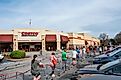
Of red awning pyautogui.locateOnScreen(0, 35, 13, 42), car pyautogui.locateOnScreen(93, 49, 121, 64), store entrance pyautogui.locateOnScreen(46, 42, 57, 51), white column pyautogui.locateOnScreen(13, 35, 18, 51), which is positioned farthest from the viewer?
store entrance pyautogui.locateOnScreen(46, 42, 57, 51)

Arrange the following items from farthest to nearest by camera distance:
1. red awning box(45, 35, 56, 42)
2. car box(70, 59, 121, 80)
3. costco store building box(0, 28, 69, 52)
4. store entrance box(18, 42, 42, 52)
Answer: store entrance box(18, 42, 42, 52)
red awning box(45, 35, 56, 42)
costco store building box(0, 28, 69, 52)
car box(70, 59, 121, 80)

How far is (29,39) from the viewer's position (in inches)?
3083

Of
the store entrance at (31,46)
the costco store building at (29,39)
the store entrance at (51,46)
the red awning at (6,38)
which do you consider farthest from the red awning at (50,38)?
the red awning at (6,38)

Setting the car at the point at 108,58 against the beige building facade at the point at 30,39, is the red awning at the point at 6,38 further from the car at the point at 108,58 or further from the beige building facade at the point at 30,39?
the car at the point at 108,58

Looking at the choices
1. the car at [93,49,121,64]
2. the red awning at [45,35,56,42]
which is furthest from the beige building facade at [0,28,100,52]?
the car at [93,49,121,64]

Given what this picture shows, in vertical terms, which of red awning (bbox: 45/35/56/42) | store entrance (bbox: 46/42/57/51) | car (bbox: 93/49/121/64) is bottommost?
car (bbox: 93/49/121/64)

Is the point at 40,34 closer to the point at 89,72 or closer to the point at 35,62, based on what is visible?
the point at 35,62

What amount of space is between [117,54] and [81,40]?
90.1m

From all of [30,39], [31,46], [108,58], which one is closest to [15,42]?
[30,39]

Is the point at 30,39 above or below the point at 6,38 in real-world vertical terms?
below

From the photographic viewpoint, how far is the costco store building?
7631 centimetres

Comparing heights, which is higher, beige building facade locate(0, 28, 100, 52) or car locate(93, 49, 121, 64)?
beige building facade locate(0, 28, 100, 52)

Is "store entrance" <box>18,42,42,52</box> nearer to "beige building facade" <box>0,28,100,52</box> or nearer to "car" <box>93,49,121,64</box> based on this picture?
"beige building facade" <box>0,28,100,52</box>

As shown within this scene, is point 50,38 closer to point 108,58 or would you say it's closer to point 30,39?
point 30,39
